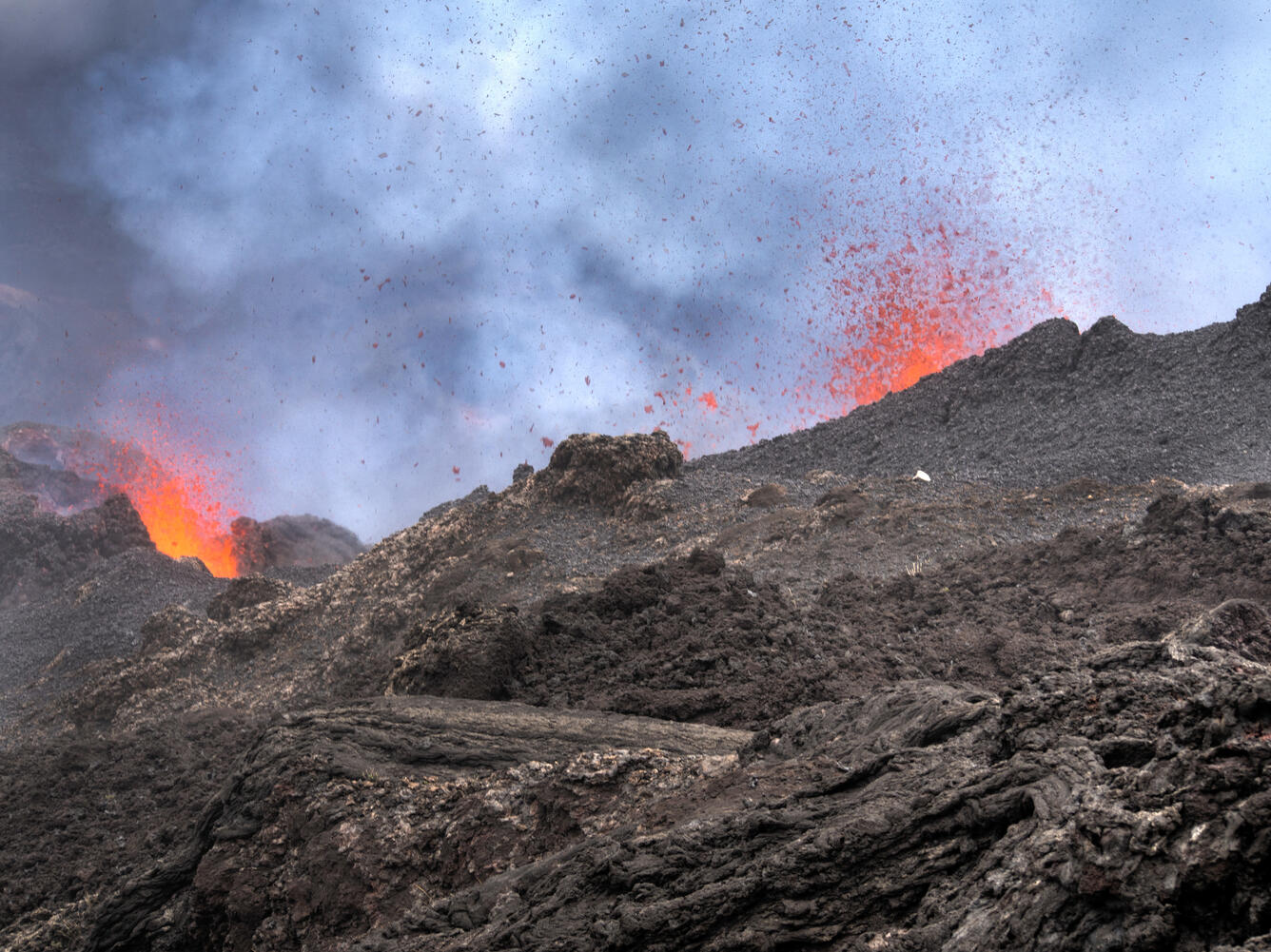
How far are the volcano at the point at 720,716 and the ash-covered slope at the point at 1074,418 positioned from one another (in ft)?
0.83

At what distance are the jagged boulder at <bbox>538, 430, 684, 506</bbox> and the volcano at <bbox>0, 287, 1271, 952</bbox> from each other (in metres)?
0.12

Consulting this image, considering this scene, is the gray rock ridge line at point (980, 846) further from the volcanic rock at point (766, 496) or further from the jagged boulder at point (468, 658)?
the volcanic rock at point (766, 496)

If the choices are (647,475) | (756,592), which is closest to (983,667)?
(756,592)

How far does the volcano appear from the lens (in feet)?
13.9

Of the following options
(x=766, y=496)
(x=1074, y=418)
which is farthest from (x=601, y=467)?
(x=1074, y=418)

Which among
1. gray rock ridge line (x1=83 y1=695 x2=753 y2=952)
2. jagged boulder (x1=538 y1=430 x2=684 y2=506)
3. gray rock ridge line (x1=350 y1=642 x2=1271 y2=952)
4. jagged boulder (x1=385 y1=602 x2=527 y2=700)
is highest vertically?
jagged boulder (x1=538 y1=430 x2=684 y2=506)

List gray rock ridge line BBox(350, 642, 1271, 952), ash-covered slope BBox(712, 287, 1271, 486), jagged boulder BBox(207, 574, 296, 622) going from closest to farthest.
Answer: gray rock ridge line BBox(350, 642, 1271, 952) < ash-covered slope BBox(712, 287, 1271, 486) < jagged boulder BBox(207, 574, 296, 622)

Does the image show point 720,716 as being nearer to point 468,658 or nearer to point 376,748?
point 468,658

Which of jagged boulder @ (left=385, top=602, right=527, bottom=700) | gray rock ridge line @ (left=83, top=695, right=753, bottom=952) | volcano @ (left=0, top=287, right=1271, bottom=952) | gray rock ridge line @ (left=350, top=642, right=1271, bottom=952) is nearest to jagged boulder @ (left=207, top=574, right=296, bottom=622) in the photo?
volcano @ (left=0, top=287, right=1271, bottom=952)

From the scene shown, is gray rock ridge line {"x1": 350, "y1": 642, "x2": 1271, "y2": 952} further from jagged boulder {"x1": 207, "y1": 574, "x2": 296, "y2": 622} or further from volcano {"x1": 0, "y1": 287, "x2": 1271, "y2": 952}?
jagged boulder {"x1": 207, "y1": 574, "x2": 296, "y2": 622}

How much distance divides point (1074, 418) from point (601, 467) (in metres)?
17.8

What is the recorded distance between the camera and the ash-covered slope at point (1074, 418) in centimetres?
2673

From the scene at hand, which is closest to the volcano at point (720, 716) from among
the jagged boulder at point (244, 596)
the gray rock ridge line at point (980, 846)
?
the gray rock ridge line at point (980, 846)

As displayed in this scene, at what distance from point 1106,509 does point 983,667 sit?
11.6m
